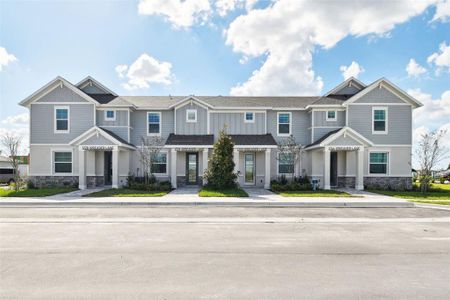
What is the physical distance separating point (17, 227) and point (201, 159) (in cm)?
1285

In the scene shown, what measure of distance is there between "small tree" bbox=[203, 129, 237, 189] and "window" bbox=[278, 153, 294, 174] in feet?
15.1

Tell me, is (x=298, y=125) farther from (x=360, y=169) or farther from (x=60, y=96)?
(x=60, y=96)

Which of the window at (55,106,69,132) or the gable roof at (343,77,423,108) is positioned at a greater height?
the gable roof at (343,77,423,108)

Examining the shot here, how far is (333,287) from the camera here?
4.29m

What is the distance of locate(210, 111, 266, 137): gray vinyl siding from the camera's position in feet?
65.9

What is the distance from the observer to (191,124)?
1994 centimetres

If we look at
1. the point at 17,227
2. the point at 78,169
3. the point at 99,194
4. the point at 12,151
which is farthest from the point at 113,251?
the point at 12,151

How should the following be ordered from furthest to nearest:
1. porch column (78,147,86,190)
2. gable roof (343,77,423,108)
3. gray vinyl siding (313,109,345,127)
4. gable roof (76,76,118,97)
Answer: gable roof (76,76,118,97) → gray vinyl siding (313,109,345,127) → gable roof (343,77,423,108) → porch column (78,147,86,190)

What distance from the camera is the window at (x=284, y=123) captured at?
2034 cm

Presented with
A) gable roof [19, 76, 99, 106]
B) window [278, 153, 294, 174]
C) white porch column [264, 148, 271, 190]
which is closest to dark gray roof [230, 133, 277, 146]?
white porch column [264, 148, 271, 190]

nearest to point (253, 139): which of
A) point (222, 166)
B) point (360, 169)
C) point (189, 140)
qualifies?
point (222, 166)

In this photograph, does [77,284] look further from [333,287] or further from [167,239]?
[333,287]

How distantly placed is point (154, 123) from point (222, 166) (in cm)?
726

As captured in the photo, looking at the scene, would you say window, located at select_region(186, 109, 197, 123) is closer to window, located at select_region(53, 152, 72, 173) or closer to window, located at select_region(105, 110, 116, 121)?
window, located at select_region(105, 110, 116, 121)
